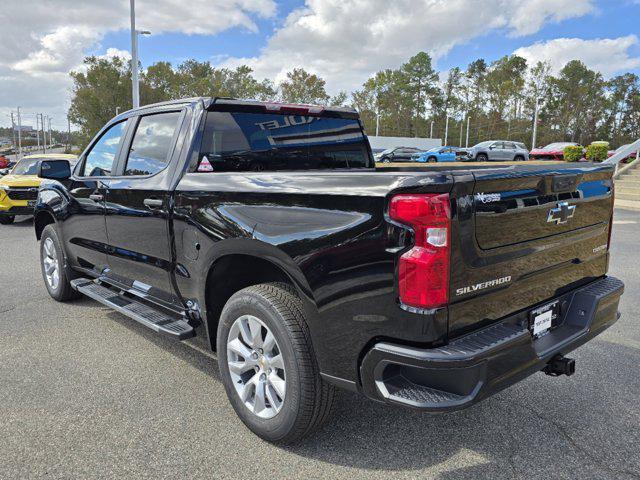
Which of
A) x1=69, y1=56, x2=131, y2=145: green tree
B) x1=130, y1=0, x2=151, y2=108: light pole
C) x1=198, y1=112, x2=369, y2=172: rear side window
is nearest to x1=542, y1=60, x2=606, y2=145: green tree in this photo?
x1=69, y1=56, x2=131, y2=145: green tree

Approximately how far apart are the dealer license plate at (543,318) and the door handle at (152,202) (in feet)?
7.82

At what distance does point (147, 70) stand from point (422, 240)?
2639 inches

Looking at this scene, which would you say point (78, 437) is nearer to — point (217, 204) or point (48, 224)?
point (217, 204)

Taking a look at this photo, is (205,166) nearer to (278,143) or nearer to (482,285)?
(278,143)

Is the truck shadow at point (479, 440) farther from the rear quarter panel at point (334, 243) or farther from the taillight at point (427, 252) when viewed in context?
the taillight at point (427, 252)

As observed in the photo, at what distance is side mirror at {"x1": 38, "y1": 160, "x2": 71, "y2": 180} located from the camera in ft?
15.5

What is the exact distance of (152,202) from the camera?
353 centimetres

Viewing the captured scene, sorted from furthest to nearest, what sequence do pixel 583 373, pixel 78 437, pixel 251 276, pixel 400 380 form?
pixel 583 373 < pixel 251 276 < pixel 78 437 < pixel 400 380

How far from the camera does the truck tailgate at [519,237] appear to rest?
223 centimetres

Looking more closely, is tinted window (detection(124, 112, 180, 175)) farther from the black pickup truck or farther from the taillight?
the taillight

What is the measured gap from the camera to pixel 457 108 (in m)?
105

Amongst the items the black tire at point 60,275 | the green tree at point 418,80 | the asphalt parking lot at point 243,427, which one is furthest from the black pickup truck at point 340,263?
the green tree at point 418,80

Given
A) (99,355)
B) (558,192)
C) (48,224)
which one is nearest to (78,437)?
(99,355)

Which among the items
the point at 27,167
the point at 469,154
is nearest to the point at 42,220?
the point at 27,167
